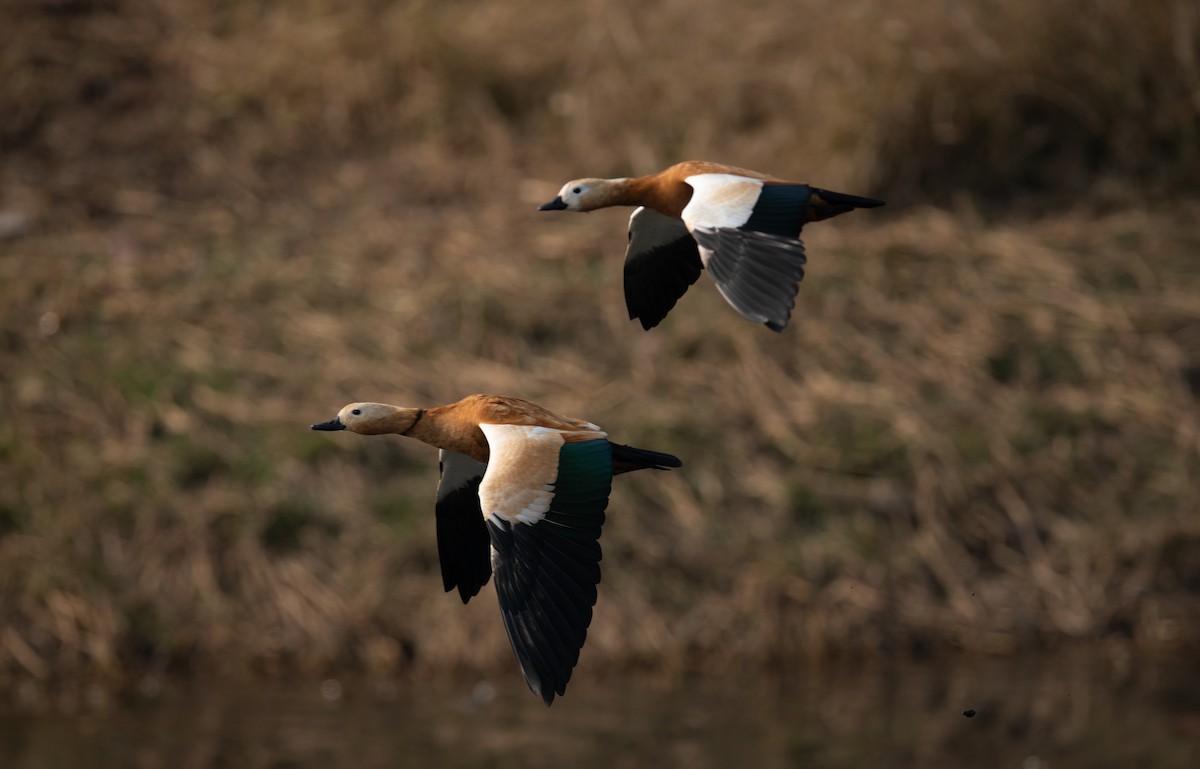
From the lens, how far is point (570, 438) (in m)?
3.32

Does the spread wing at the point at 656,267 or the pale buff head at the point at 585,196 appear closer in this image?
the pale buff head at the point at 585,196

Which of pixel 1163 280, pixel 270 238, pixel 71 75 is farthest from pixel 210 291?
pixel 1163 280

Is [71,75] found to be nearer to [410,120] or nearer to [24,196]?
[24,196]

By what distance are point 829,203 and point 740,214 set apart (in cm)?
20

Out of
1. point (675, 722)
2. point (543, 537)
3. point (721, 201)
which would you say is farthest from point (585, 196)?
point (675, 722)

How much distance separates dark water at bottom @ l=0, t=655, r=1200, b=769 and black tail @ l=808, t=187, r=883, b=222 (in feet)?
12.2

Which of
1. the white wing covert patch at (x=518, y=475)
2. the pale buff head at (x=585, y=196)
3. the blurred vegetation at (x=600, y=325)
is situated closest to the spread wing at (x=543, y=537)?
the white wing covert patch at (x=518, y=475)

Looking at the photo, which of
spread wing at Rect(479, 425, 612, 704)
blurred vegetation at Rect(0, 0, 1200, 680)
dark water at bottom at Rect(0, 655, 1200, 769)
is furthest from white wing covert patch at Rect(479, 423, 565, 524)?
blurred vegetation at Rect(0, 0, 1200, 680)

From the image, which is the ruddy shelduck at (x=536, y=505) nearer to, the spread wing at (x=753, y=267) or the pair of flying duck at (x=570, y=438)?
the pair of flying duck at (x=570, y=438)

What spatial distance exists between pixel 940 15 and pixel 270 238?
3.46 meters

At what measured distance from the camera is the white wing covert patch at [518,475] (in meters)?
3.14

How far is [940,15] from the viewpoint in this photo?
9.20m

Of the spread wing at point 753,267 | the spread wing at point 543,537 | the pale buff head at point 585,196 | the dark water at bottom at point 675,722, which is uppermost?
the pale buff head at point 585,196

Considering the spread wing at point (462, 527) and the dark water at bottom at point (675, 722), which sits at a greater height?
the spread wing at point (462, 527)
